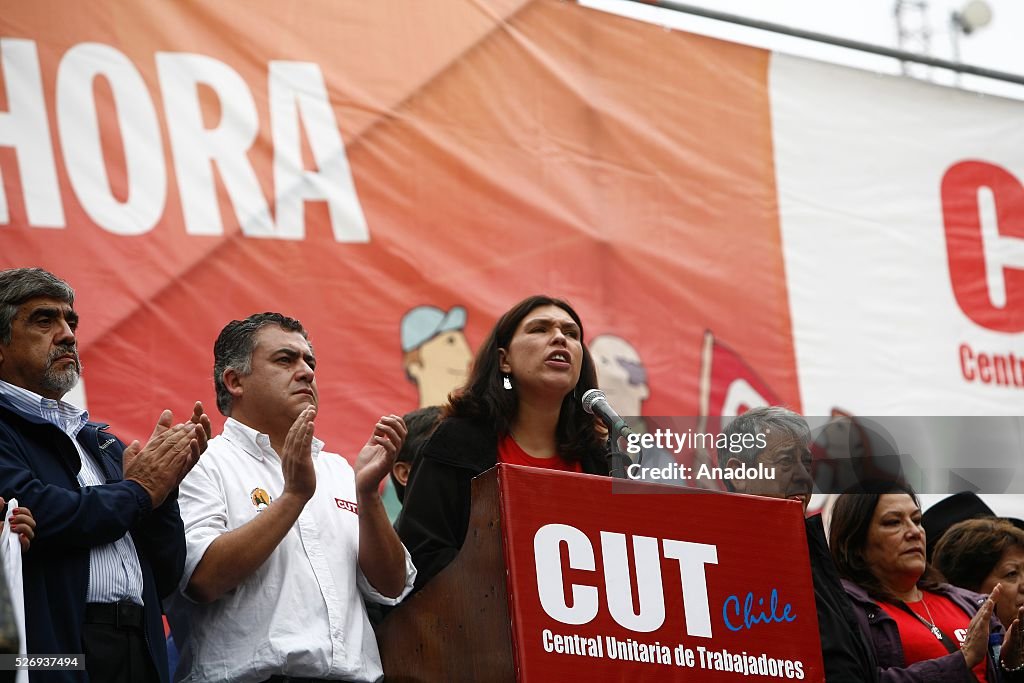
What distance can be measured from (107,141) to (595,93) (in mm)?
2170

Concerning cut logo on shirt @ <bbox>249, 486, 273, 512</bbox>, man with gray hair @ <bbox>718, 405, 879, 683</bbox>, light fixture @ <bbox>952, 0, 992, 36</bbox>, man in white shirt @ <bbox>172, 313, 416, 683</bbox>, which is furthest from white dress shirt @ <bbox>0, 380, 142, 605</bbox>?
light fixture @ <bbox>952, 0, 992, 36</bbox>

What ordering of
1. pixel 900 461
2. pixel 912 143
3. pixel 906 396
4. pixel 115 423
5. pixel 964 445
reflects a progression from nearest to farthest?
pixel 900 461 < pixel 115 423 < pixel 964 445 < pixel 906 396 < pixel 912 143

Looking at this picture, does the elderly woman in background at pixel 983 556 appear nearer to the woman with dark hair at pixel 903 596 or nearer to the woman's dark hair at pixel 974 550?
the woman's dark hair at pixel 974 550

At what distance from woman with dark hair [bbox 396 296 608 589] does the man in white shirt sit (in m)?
0.13

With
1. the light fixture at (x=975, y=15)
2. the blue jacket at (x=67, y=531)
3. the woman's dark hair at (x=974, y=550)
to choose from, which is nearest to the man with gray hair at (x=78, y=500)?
the blue jacket at (x=67, y=531)

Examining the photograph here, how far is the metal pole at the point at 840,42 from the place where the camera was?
646cm

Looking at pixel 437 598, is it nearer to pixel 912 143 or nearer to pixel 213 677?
pixel 213 677

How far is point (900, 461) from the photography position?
13.8ft

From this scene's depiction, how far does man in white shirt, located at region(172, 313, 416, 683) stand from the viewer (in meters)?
3.17

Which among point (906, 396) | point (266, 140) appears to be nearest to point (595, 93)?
point (266, 140)

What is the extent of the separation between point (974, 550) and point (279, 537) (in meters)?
2.43

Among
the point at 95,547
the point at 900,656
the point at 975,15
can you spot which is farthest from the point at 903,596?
the point at 975,15

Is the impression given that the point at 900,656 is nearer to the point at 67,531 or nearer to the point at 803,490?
the point at 803,490

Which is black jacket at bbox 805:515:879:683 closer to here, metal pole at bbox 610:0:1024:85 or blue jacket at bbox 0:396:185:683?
blue jacket at bbox 0:396:185:683
